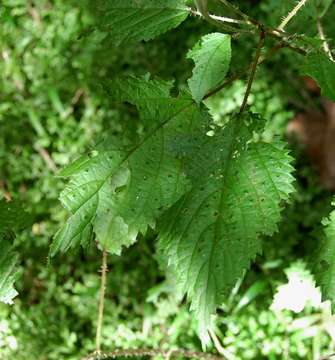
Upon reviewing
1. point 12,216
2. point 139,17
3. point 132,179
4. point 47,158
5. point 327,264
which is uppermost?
point 47,158

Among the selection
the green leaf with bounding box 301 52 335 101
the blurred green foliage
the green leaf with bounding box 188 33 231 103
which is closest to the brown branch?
the blurred green foliage

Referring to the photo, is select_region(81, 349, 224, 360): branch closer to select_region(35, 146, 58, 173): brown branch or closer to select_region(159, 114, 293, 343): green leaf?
select_region(159, 114, 293, 343): green leaf

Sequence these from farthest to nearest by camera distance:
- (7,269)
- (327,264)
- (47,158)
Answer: (47,158), (7,269), (327,264)

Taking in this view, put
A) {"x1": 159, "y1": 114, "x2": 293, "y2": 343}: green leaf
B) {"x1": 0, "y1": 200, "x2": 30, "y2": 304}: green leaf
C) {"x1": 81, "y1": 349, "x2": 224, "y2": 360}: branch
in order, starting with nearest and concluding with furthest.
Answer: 1. {"x1": 159, "y1": 114, "x2": 293, "y2": 343}: green leaf
2. {"x1": 0, "y1": 200, "x2": 30, "y2": 304}: green leaf
3. {"x1": 81, "y1": 349, "x2": 224, "y2": 360}: branch

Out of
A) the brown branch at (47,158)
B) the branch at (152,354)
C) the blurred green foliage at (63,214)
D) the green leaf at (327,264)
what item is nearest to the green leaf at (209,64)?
the green leaf at (327,264)

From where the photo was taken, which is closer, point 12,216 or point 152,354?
point 12,216

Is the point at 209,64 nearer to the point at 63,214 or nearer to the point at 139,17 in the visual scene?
the point at 139,17

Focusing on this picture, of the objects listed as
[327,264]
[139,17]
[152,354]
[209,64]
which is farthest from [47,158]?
[327,264]
